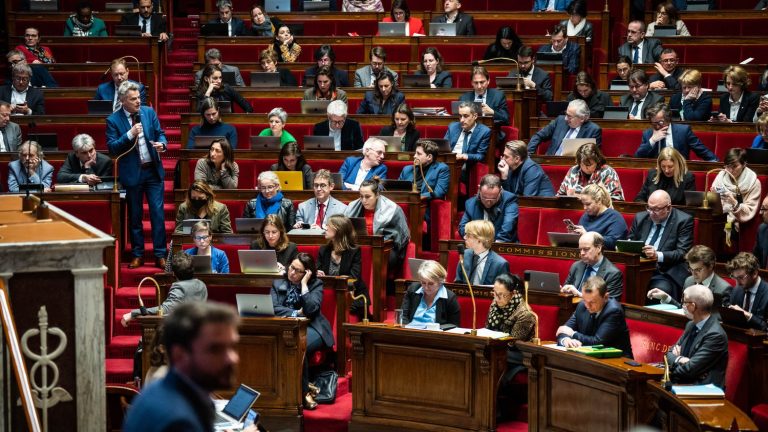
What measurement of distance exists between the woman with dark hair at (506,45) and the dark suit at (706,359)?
450cm

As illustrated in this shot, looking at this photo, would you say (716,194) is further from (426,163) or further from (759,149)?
(426,163)

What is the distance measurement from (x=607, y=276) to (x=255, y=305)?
67.1 inches

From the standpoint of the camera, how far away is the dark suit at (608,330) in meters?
5.14

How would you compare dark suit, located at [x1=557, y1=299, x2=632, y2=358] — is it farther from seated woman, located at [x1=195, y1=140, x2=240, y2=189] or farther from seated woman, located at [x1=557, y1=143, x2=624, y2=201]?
seated woman, located at [x1=195, y1=140, x2=240, y2=189]

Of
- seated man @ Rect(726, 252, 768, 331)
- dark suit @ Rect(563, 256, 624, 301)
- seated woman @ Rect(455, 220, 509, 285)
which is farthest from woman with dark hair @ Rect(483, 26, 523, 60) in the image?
seated man @ Rect(726, 252, 768, 331)

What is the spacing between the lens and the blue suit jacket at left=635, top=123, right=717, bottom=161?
24.0 ft

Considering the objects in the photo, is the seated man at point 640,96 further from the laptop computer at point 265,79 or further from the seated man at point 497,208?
the laptop computer at point 265,79

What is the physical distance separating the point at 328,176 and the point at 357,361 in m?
1.43

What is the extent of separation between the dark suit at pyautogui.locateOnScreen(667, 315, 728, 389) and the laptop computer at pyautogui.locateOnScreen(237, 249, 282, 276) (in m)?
2.10

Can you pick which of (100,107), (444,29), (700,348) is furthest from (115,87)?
(700,348)

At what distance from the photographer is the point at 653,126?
7398 mm

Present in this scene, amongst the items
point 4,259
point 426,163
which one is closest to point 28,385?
point 4,259

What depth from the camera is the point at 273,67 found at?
8.98 meters

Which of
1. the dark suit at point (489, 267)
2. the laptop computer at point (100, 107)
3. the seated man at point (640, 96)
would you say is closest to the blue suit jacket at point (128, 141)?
the laptop computer at point (100, 107)
